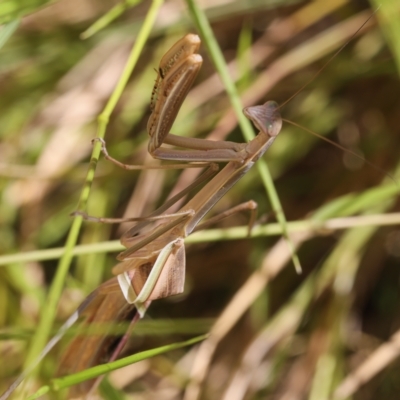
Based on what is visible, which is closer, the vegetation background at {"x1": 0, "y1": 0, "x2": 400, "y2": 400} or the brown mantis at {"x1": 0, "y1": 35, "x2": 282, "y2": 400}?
the brown mantis at {"x1": 0, "y1": 35, "x2": 282, "y2": 400}

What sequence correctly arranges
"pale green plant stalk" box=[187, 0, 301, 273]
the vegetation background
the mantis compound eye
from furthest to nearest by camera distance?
the vegetation background
"pale green plant stalk" box=[187, 0, 301, 273]
the mantis compound eye

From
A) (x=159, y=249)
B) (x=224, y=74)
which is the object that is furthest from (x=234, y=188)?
(x=159, y=249)

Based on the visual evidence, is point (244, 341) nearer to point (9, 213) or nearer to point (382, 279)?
point (382, 279)

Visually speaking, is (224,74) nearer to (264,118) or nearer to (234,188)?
(264,118)

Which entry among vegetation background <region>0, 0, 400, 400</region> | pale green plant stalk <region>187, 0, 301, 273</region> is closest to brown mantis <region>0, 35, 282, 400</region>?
pale green plant stalk <region>187, 0, 301, 273</region>

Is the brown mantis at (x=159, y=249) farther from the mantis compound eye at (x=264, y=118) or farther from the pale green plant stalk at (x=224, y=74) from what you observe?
the pale green plant stalk at (x=224, y=74)

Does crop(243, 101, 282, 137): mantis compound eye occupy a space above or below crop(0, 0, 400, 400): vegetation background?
above

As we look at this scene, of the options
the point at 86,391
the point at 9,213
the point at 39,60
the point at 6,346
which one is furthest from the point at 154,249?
the point at 39,60

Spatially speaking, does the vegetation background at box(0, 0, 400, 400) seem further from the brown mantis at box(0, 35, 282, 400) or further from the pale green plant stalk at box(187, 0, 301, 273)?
the brown mantis at box(0, 35, 282, 400)
